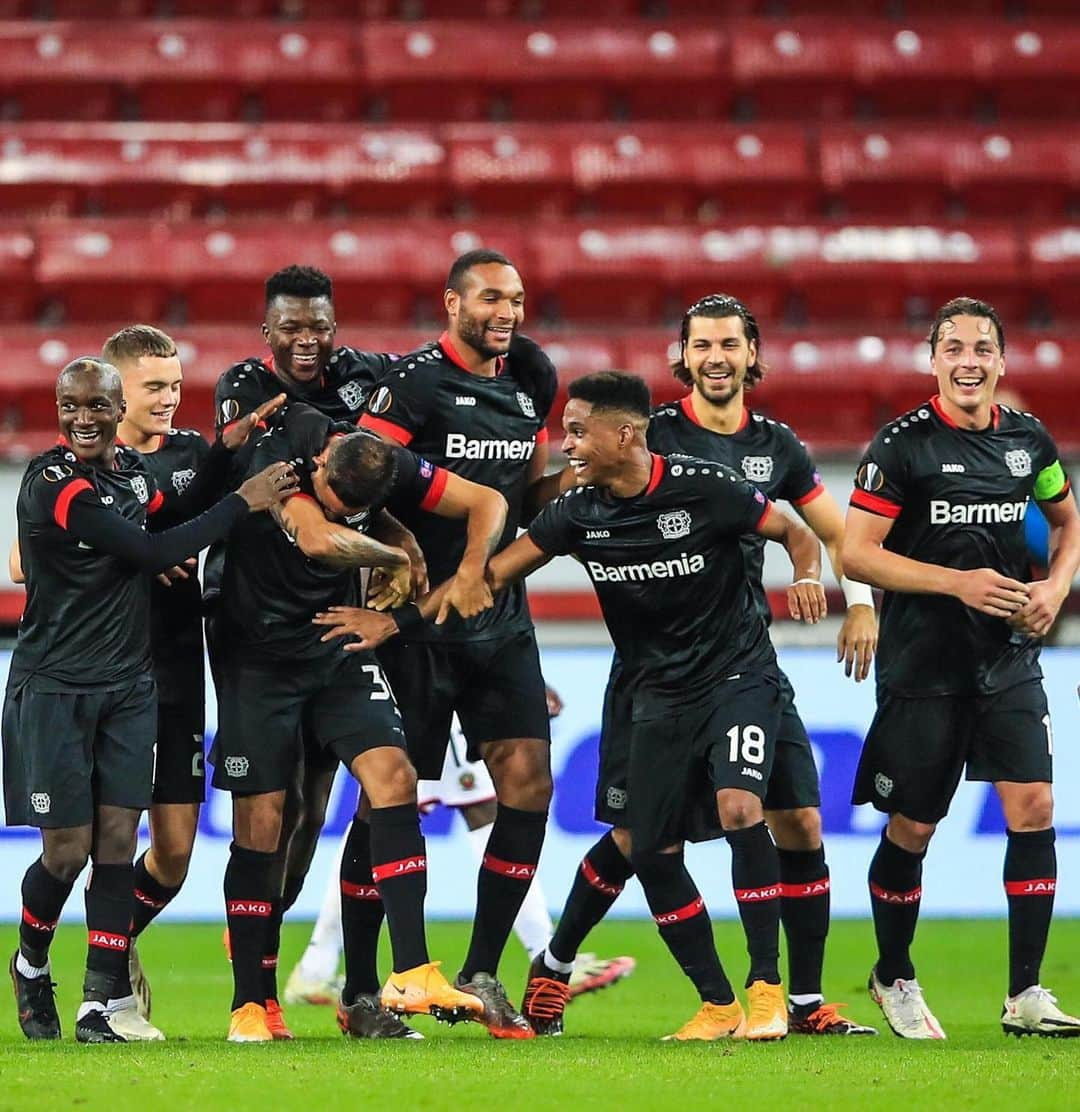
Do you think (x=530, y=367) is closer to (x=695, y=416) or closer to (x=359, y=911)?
(x=695, y=416)

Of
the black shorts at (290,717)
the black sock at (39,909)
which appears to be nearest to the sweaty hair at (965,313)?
the black shorts at (290,717)

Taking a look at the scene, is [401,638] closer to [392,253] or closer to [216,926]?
[216,926]

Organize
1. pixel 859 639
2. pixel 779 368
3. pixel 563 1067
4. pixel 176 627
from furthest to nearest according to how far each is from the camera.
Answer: pixel 779 368, pixel 176 627, pixel 859 639, pixel 563 1067

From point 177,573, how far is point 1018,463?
2.50 metres

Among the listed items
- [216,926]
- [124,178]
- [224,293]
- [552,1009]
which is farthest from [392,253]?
[552,1009]

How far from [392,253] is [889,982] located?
21.5 ft

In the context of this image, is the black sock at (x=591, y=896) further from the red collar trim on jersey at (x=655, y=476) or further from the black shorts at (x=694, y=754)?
the red collar trim on jersey at (x=655, y=476)

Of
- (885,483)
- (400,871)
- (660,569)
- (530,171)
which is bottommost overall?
(400,871)

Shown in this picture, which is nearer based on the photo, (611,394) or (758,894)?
(758,894)

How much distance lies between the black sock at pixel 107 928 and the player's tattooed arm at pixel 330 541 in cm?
103

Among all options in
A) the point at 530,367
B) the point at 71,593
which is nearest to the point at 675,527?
the point at 530,367

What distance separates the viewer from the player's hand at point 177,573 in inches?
233

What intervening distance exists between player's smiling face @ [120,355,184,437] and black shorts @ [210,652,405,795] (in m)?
0.85

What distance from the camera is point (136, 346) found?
605cm
